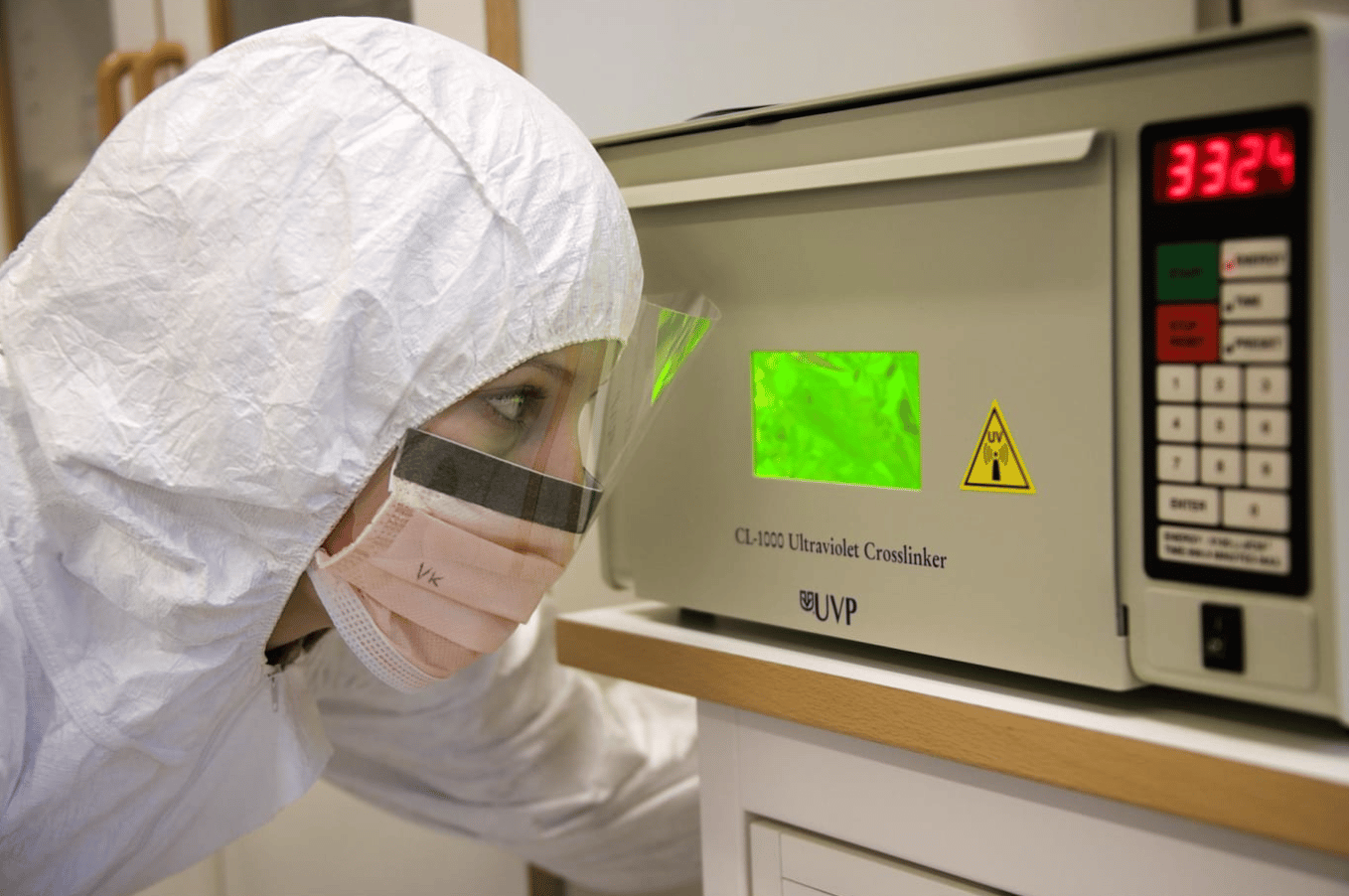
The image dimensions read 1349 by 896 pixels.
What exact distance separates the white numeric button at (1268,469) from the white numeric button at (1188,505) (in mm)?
19

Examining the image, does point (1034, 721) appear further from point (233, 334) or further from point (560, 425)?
point (233, 334)

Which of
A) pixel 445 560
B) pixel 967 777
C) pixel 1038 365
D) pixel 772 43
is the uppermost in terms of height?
pixel 772 43

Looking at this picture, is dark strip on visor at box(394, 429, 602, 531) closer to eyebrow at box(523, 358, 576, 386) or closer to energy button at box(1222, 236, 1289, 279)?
eyebrow at box(523, 358, 576, 386)

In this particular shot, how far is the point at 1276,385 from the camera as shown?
50cm

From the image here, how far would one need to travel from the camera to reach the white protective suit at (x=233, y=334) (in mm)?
636

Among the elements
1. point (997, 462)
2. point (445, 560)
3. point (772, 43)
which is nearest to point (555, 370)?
point (445, 560)

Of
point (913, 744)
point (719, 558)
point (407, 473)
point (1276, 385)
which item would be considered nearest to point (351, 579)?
point (407, 473)

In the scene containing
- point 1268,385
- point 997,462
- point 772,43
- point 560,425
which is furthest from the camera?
point 772,43

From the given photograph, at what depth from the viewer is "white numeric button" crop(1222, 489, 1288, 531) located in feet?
1.65

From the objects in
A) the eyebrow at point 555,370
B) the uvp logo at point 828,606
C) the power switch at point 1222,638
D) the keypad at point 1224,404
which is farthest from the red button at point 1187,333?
the eyebrow at point 555,370

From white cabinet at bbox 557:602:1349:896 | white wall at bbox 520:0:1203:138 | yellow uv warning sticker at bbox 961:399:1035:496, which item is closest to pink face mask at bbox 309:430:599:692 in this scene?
white cabinet at bbox 557:602:1349:896

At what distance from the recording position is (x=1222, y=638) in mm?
528

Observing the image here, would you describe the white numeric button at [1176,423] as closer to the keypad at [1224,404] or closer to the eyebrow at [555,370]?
the keypad at [1224,404]

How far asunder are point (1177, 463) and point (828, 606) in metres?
0.24
